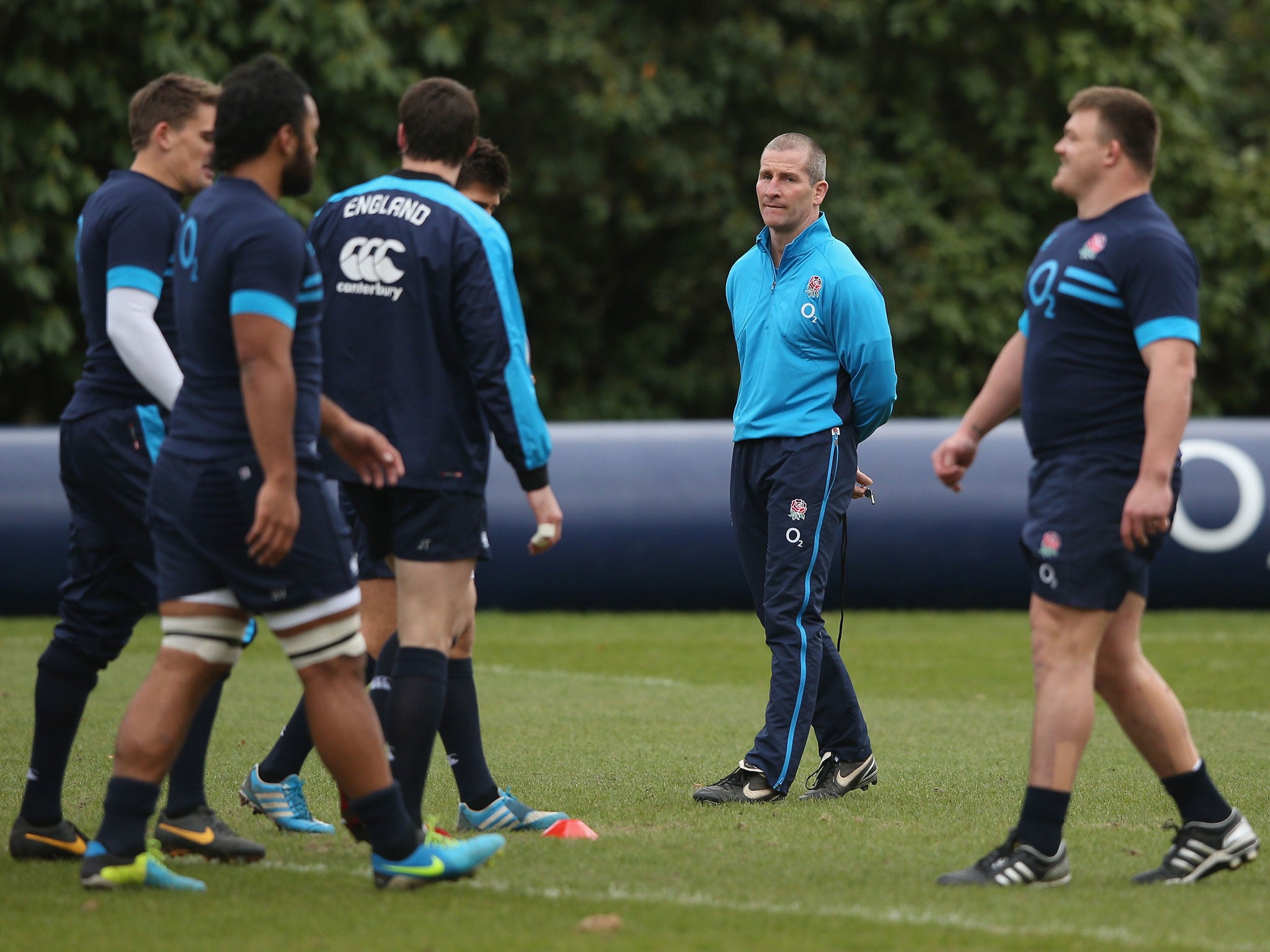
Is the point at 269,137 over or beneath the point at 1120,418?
over

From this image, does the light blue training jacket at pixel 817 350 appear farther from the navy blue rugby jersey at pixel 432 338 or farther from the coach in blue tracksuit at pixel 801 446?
the navy blue rugby jersey at pixel 432 338

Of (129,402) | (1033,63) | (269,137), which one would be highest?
(1033,63)

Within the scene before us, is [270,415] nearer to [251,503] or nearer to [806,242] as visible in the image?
[251,503]

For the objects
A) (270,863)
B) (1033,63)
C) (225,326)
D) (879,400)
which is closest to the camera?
(225,326)

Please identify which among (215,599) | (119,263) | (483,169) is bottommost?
(215,599)

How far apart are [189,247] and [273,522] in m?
0.76

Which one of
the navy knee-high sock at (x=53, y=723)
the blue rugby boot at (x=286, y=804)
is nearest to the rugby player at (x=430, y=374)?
the blue rugby boot at (x=286, y=804)

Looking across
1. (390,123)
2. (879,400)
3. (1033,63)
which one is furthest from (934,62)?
(879,400)

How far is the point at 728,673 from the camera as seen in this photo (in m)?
9.84

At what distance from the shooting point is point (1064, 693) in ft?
14.4

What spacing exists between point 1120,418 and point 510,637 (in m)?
7.47

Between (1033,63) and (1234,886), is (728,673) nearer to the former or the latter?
(1234,886)

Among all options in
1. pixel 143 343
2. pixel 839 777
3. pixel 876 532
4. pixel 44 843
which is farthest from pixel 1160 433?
pixel 876 532

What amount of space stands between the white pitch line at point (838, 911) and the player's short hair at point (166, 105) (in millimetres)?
2197
